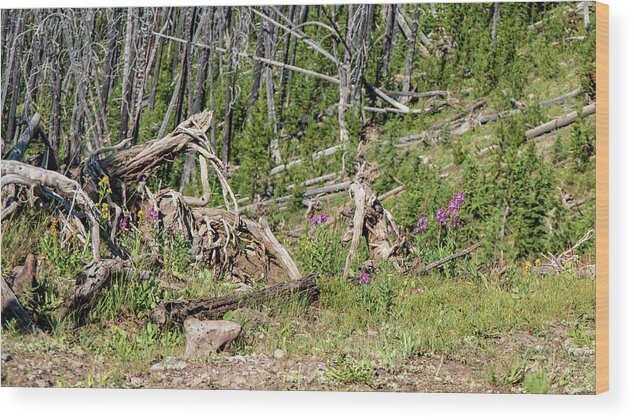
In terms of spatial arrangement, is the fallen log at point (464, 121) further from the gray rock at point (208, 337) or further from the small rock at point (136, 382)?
the small rock at point (136, 382)

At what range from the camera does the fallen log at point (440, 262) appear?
22.5 ft

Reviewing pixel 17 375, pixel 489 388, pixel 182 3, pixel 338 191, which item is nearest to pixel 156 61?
pixel 182 3

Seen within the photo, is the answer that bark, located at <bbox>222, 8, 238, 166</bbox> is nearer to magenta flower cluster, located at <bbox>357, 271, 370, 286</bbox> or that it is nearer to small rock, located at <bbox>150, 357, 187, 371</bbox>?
magenta flower cluster, located at <bbox>357, 271, 370, 286</bbox>

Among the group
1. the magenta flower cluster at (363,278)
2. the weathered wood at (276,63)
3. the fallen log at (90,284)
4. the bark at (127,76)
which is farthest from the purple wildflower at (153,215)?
the magenta flower cluster at (363,278)

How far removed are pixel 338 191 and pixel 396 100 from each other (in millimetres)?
752

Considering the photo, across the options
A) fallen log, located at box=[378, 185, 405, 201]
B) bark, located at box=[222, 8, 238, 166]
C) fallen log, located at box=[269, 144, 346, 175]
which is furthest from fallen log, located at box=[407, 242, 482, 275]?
bark, located at box=[222, 8, 238, 166]

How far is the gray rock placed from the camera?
657 cm

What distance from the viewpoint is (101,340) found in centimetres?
671

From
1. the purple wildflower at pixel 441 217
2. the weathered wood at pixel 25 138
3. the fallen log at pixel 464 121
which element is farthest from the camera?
the weathered wood at pixel 25 138

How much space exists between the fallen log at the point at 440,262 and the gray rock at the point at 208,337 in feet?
4.24

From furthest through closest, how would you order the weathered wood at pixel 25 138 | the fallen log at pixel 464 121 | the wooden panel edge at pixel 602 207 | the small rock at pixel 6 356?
the weathered wood at pixel 25 138 < the small rock at pixel 6 356 < the fallen log at pixel 464 121 < the wooden panel edge at pixel 602 207

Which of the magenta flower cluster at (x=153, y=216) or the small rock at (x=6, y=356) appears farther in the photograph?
the magenta flower cluster at (x=153, y=216)

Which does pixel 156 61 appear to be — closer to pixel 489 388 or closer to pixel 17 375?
pixel 17 375

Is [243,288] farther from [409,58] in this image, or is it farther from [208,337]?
[409,58]
